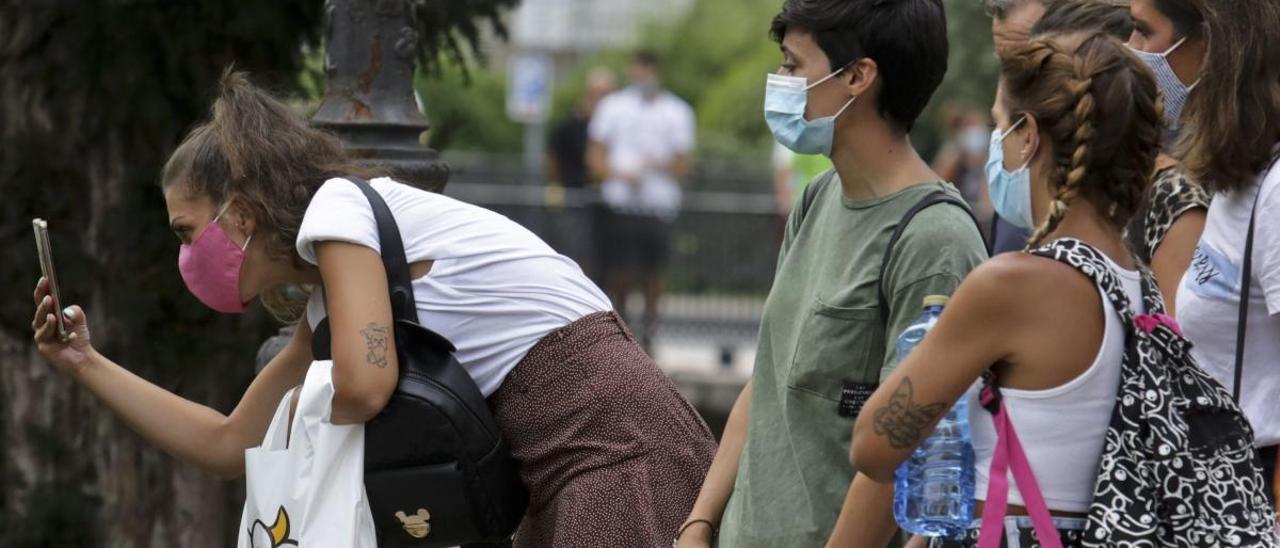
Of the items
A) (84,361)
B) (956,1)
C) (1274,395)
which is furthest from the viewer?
(956,1)

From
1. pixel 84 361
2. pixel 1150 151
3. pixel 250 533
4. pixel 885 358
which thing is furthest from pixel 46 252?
pixel 1150 151

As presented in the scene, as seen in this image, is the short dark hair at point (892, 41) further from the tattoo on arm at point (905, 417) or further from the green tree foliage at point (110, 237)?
the green tree foliage at point (110, 237)

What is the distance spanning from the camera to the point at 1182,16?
3393 mm

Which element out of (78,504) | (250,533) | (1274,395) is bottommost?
(78,504)

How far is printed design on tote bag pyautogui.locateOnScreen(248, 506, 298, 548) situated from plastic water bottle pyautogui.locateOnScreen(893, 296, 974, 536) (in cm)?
120

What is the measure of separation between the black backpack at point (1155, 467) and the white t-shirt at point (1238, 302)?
72 centimetres

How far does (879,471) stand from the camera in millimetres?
2576

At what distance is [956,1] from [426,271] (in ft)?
44.1

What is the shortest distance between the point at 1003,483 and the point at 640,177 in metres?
12.1

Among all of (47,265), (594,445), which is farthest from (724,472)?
(47,265)

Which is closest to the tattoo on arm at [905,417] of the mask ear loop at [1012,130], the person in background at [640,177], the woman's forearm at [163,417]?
the mask ear loop at [1012,130]

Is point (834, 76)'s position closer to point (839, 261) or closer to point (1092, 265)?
point (839, 261)

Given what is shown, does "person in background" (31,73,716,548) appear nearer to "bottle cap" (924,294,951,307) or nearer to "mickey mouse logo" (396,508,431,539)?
"mickey mouse logo" (396,508,431,539)

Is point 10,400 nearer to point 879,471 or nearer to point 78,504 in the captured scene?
point 78,504
